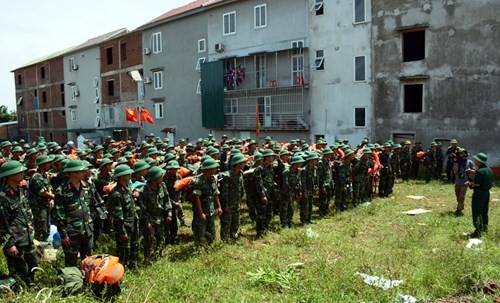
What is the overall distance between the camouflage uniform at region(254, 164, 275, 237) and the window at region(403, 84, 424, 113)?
13117 millimetres

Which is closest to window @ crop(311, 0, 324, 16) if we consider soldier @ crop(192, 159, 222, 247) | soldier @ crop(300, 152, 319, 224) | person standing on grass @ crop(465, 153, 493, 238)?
soldier @ crop(300, 152, 319, 224)

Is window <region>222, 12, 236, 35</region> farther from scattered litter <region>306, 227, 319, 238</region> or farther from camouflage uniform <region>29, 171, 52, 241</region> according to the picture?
camouflage uniform <region>29, 171, 52, 241</region>

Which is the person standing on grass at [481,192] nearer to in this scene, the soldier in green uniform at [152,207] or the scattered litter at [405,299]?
the scattered litter at [405,299]

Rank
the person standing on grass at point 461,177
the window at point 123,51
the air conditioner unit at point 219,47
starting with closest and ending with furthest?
1. the person standing on grass at point 461,177
2. the air conditioner unit at point 219,47
3. the window at point 123,51

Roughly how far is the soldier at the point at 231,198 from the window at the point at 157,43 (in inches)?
955

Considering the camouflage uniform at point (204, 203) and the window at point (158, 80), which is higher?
the window at point (158, 80)

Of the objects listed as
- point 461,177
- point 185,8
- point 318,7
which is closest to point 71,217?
point 461,177

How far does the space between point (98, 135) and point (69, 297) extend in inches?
1321

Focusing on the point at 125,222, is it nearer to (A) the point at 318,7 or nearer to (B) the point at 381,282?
(B) the point at 381,282

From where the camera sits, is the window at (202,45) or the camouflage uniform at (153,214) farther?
the window at (202,45)

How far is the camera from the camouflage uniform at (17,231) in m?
5.44

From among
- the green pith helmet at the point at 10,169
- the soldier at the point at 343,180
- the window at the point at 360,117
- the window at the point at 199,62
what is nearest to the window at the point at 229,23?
the window at the point at 199,62

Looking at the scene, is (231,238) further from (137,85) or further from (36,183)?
(137,85)

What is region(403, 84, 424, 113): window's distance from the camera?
19656 mm
